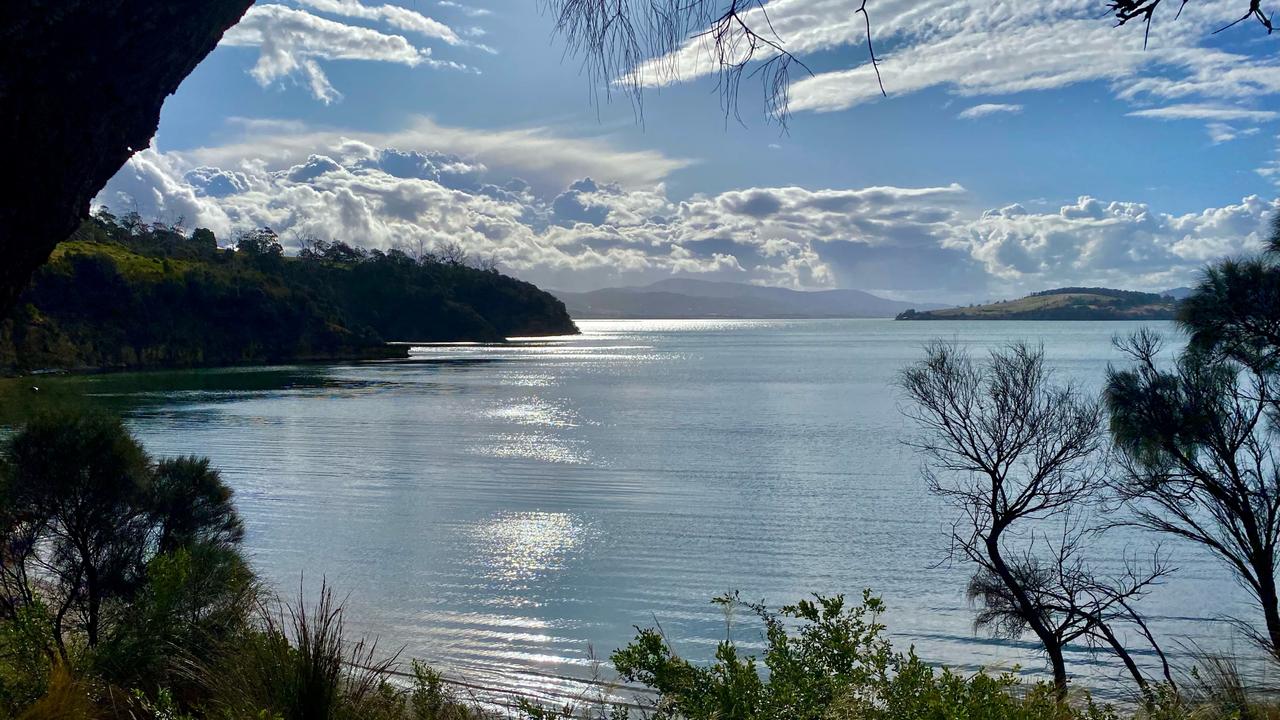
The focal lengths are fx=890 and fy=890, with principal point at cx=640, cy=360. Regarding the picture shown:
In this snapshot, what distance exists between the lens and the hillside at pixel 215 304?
92750 mm

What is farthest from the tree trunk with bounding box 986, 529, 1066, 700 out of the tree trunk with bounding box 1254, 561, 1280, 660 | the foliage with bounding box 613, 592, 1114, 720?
the foliage with bounding box 613, 592, 1114, 720

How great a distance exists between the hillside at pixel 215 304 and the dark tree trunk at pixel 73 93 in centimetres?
6570

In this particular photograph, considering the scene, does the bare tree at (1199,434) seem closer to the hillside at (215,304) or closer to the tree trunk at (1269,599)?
the tree trunk at (1269,599)

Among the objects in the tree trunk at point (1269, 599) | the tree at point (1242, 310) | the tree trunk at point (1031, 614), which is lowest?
the tree trunk at point (1031, 614)

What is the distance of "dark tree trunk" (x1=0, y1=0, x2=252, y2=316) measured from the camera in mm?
2742

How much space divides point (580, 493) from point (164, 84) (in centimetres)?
2894

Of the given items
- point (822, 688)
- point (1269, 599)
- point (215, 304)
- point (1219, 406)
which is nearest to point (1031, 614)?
point (1269, 599)

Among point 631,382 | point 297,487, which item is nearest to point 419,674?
point 297,487

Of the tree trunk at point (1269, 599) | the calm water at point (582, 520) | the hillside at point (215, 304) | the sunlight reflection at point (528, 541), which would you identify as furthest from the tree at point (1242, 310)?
the hillside at point (215, 304)

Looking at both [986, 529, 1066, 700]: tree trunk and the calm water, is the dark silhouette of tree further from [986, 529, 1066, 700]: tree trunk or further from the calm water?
the calm water

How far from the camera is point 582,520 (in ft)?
90.1

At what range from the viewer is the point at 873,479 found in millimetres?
33969

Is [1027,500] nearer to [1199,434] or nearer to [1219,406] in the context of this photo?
[1199,434]

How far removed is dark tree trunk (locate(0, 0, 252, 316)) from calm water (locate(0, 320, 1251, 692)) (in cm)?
431
